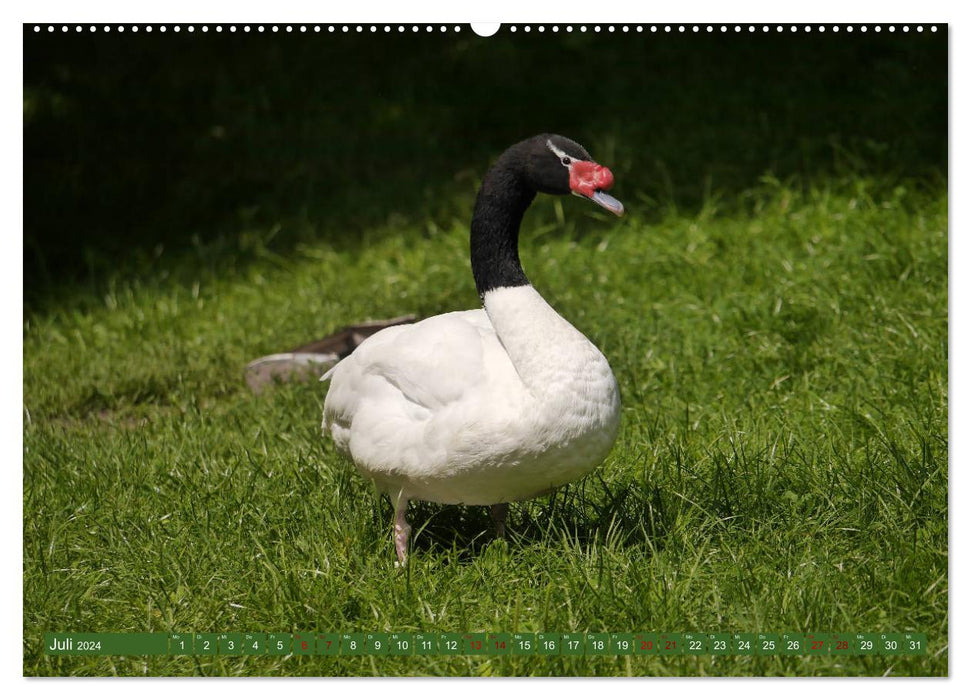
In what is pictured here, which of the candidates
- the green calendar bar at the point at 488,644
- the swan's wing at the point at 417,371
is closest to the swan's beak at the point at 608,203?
the swan's wing at the point at 417,371

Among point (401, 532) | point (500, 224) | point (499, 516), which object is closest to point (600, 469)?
point (499, 516)

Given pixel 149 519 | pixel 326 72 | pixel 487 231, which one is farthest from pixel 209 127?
pixel 487 231

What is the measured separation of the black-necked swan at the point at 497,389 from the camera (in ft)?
12.0

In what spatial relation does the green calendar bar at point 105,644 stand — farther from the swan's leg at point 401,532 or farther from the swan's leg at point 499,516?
the swan's leg at point 499,516

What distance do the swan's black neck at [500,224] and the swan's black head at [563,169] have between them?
0.14 feet

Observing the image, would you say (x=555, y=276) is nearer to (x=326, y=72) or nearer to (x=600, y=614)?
(x=326, y=72)

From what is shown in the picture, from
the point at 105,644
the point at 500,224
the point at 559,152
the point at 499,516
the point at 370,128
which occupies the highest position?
the point at 559,152

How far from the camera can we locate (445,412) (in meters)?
3.78

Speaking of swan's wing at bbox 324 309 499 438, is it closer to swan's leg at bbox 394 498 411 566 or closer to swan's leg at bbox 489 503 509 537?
swan's leg at bbox 394 498 411 566

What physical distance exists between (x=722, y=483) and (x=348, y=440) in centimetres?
127

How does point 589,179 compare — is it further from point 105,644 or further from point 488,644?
point 105,644

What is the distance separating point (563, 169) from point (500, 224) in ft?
0.91

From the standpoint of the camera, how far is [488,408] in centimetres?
370

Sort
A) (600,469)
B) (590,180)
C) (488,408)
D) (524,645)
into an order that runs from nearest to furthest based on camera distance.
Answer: (524,645) < (488,408) < (590,180) < (600,469)
